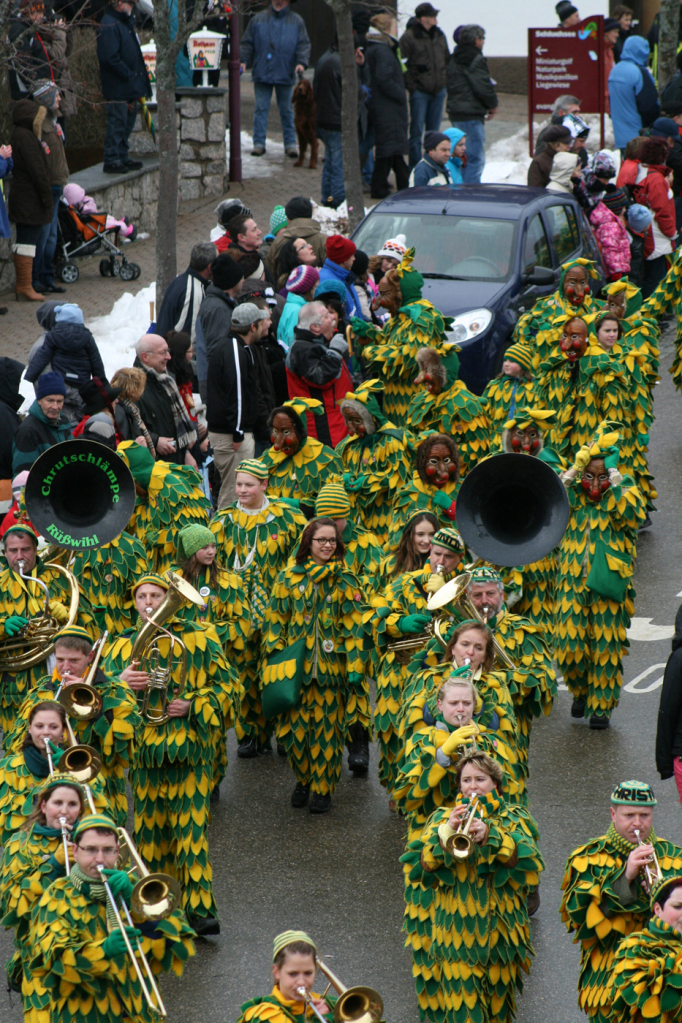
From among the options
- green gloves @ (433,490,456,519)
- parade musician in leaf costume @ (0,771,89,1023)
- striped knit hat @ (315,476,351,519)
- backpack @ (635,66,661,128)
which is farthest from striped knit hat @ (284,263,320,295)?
backpack @ (635,66,661,128)

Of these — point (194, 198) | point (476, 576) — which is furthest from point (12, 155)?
point (476, 576)

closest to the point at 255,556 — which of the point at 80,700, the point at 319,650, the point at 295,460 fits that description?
the point at 319,650

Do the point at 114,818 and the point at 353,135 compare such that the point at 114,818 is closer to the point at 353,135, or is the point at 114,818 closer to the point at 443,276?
the point at 443,276

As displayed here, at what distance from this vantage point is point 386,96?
18.2 m

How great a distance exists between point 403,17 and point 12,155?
13.3 m

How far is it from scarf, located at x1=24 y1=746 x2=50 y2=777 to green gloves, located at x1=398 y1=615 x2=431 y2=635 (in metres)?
1.98

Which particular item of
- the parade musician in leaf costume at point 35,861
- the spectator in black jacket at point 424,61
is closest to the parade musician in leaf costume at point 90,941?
the parade musician in leaf costume at point 35,861

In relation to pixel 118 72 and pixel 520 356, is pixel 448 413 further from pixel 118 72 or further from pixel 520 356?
pixel 118 72

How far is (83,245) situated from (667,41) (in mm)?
9244

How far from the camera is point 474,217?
13.5m

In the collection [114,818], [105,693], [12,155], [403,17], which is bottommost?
[114,818]

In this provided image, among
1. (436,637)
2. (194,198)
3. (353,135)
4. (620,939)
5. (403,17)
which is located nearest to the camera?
(620,939)

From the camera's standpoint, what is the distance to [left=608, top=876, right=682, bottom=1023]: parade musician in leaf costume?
4918mm

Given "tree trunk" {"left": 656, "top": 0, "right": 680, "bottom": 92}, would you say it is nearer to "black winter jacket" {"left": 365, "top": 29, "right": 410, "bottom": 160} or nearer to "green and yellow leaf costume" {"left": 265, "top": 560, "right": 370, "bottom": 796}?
"black winter jacket" {"left": 365, "top": 29, "right": 410, "bottom": 160}
